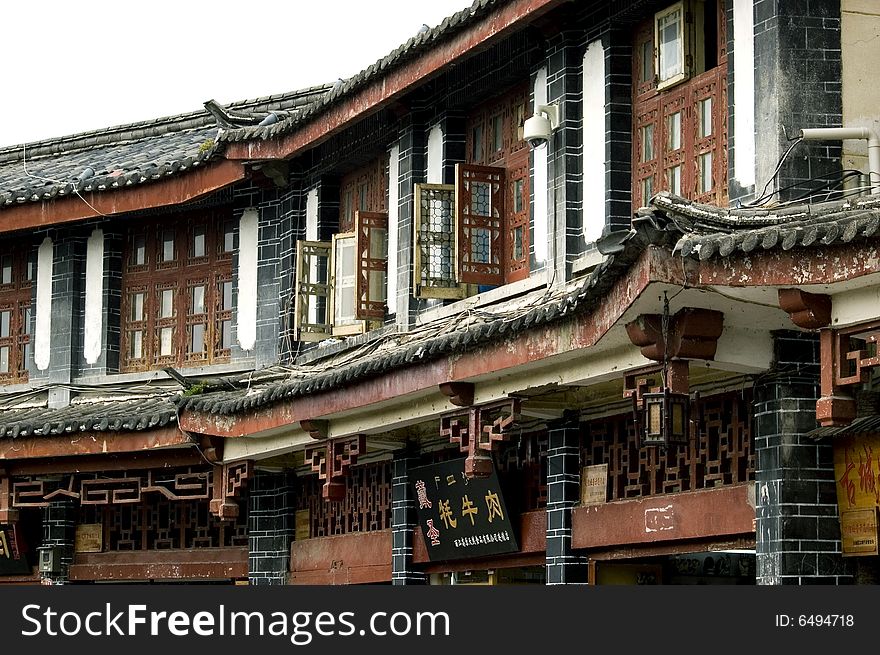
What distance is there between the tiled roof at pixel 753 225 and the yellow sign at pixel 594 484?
404 centimetres

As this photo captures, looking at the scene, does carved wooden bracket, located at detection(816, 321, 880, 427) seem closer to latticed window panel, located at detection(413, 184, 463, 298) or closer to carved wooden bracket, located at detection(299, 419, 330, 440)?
latticed window panel, located at detection(413, 184, 463, 298)

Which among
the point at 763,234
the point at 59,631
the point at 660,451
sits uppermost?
the point at 763,234

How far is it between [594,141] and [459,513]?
419cm

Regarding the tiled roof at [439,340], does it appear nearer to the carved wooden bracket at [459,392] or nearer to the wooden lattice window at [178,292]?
the carved wooden bracket at [459,392]

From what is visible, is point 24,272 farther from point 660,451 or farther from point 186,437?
point 660,451

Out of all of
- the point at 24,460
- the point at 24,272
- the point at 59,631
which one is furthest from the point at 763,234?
the point at 24,272

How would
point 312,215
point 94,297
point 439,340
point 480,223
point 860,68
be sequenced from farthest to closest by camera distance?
point 94,297 < point 312,215 < point 480,223 < point 439,340 < point 860,68

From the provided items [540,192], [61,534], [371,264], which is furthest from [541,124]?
[61,534]

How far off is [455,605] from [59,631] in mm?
2020

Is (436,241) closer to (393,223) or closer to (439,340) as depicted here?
(393,223)

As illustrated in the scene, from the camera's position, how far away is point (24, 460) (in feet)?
74.4

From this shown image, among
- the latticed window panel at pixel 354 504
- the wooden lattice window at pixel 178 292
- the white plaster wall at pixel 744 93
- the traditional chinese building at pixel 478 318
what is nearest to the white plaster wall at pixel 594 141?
the traditional chinese building at pixel 478 318

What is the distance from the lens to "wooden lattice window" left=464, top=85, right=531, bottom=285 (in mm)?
17859

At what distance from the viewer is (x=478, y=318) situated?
17.1 metres
